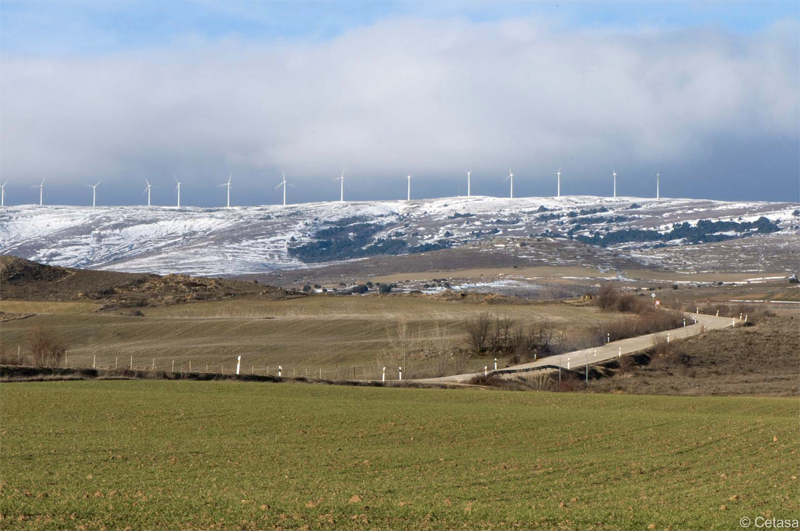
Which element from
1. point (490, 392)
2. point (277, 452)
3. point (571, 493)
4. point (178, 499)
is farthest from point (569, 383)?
point (178, 499)

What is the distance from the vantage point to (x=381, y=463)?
71.6ft

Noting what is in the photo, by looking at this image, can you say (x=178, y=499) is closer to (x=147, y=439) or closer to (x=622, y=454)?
(x=147, y=439)

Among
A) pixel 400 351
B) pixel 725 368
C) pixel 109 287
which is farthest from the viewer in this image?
pixel 109 287

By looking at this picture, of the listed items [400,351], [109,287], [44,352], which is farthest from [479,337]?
[109,287]

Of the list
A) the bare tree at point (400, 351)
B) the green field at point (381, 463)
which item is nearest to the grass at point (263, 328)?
the bare tree at point (400, 351)

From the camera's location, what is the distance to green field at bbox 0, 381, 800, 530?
50.6 ft

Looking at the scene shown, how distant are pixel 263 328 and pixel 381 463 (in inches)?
2625

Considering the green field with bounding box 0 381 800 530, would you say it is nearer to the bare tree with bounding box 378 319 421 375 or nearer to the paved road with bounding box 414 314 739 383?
the paved road with bounding box 414 314 739 383

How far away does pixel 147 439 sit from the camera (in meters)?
25.1

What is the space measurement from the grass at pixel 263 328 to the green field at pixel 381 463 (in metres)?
26.7

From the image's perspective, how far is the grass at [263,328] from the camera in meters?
69.4

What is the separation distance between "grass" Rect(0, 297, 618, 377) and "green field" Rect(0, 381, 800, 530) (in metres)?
26.7

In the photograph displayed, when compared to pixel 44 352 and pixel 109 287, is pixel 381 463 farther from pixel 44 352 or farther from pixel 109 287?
pixel 109 287

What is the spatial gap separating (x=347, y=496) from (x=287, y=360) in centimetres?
5218
